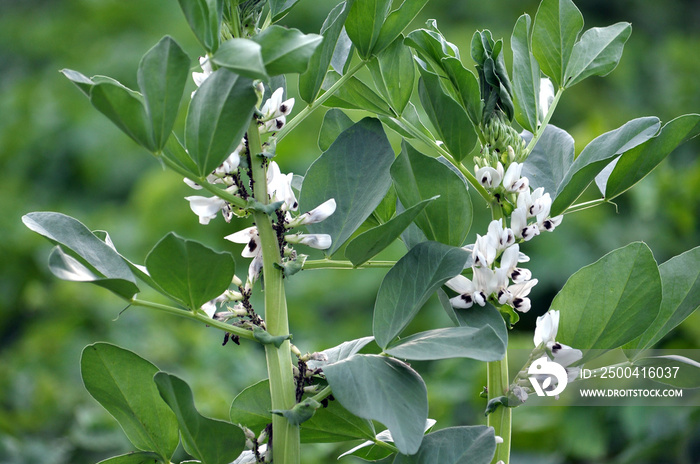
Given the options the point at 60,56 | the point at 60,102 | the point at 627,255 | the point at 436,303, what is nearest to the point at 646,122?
the point at 627,255

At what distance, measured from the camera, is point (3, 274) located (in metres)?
1.84

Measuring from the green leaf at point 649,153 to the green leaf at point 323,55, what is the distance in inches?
7.6

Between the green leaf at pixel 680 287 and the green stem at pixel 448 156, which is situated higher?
the green stem at pixel 448 156

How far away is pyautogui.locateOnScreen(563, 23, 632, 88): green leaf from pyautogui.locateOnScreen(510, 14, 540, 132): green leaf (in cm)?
3

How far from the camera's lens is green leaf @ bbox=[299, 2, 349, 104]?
0.40 meters

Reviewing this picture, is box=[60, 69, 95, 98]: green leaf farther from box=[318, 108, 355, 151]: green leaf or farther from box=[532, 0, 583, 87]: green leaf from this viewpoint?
box=[532, 0, 583, 87]: green leaf

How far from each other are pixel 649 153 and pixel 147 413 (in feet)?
1.11

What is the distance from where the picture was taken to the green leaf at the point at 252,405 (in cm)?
45

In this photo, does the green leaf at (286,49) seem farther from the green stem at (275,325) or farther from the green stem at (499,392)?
the green stem at (499,392)

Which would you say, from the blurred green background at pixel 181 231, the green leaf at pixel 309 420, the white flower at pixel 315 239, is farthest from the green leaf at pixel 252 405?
the blurred green background at pixel 181 231

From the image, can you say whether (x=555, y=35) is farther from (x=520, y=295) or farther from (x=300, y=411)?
(x=300, y=411)

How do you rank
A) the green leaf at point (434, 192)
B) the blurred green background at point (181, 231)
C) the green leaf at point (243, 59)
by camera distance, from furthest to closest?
the blurred green background at point (181, 231) → the green leaf at point (434, 192) → the green leaf at point (243, 59)

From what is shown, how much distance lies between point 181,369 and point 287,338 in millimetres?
983

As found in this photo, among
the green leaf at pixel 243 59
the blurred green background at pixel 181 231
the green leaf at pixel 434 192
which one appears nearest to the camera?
the green leaf at pixel 243 59
